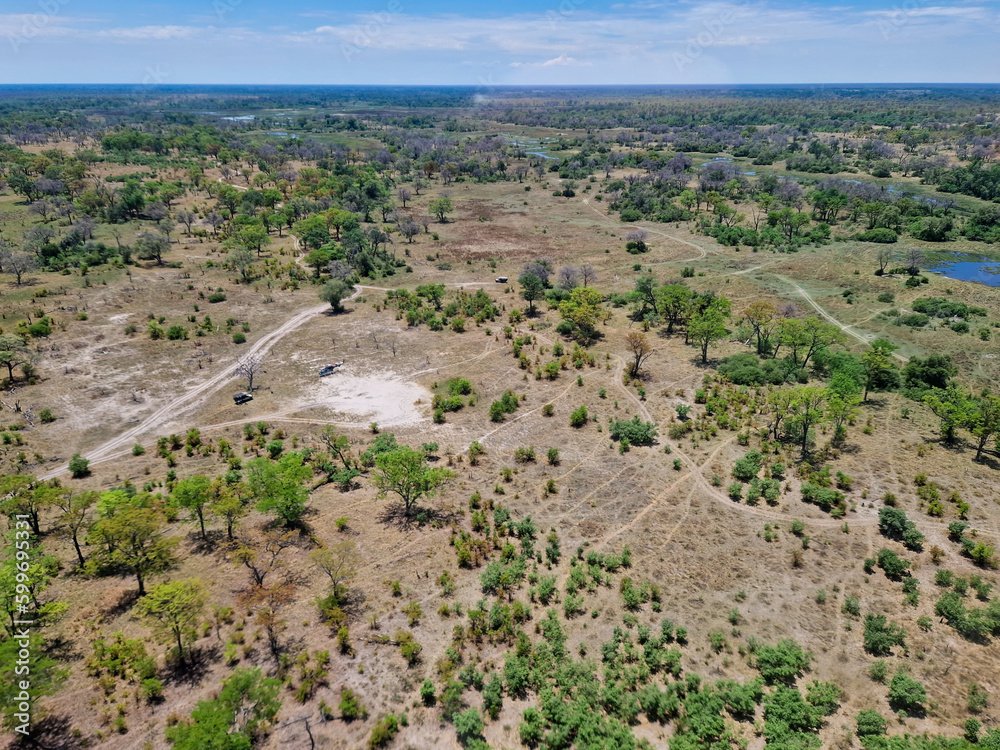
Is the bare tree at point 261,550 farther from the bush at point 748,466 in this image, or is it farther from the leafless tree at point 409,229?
the leafless tree at point 409,229

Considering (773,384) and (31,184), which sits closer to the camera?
(773,384)

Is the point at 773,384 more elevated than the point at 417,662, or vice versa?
the point at 773,384

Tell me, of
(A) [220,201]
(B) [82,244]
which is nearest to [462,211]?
(A) [220,201]

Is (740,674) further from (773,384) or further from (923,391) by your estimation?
(923,391)

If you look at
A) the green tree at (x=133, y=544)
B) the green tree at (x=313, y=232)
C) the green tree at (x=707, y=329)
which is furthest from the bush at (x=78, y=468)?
the green tree at (x=313, y=232)

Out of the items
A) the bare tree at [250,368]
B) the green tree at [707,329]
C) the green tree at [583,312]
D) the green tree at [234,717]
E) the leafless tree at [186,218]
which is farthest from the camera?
the leafless tree at [186,218]

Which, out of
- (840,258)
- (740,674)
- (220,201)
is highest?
(220,201)
